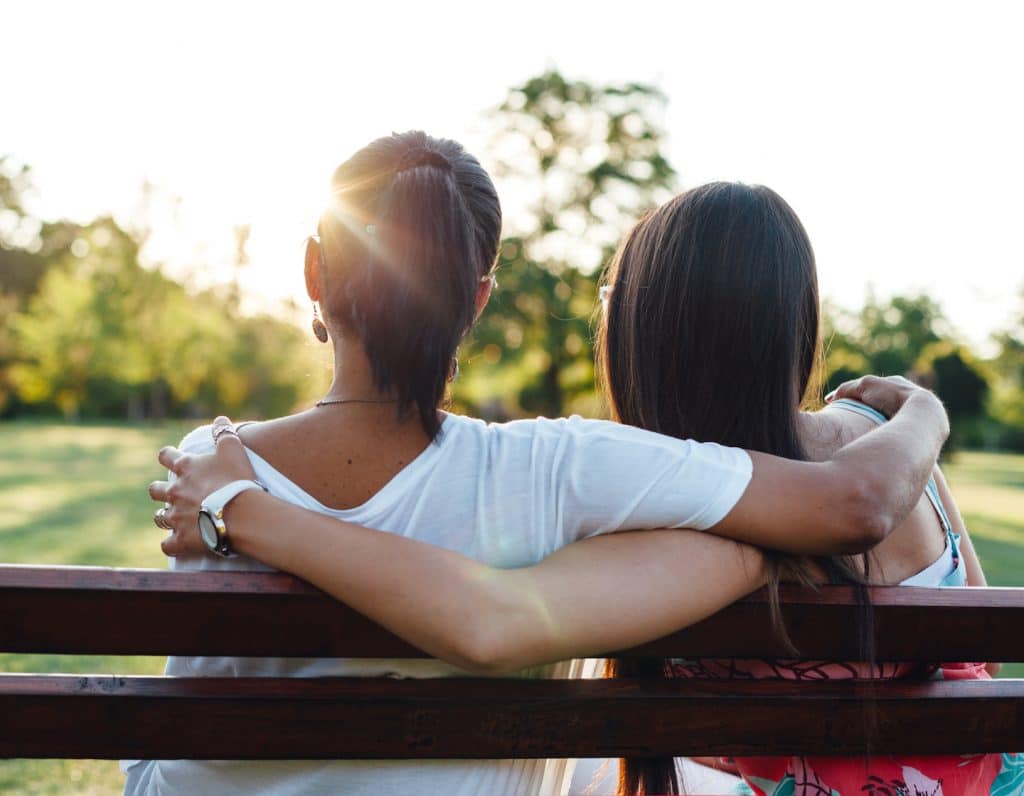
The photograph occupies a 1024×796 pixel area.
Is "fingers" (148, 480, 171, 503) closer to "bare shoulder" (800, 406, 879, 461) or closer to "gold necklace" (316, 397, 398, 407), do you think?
"gold necklace" (316, 397, 398, 407)

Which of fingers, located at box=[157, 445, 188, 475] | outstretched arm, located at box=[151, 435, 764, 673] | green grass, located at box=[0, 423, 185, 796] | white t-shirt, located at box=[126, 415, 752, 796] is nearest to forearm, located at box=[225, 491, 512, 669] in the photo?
outstretched arm, located at box=[151, 435, 764, 673]

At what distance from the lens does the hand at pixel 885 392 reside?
83.4 inches

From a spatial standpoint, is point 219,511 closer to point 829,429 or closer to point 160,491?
point 160,491

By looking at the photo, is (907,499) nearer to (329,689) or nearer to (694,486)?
(694,486)

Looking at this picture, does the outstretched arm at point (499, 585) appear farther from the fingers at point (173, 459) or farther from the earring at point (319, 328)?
the earring at point (319, 328)

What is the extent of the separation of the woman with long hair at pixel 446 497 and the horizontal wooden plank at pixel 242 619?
0.19 ft

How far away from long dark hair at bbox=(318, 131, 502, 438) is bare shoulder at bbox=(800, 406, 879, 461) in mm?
724

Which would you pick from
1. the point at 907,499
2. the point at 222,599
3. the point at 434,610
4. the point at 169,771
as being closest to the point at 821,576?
the point at 907,499

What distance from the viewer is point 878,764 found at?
1851 millimetres

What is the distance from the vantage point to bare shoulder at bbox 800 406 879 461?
2.00m

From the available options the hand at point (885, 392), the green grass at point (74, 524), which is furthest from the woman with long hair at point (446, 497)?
the green grass at point (74, 524)

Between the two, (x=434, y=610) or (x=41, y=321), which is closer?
(x=434, y=610)

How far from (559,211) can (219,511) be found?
34.2 m

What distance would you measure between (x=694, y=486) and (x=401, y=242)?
633mm
